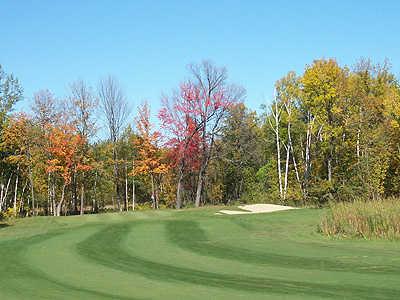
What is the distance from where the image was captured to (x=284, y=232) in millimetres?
16547

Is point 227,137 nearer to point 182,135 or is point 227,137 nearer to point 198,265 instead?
point 182,135

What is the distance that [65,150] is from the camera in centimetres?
3691

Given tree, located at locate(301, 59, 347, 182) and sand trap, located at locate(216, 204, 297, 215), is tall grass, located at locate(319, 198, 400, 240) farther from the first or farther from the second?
tree, located at locate(301, 59, 347, 182)

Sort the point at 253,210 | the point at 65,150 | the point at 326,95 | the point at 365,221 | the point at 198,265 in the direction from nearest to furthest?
the point at 198,265 → the point at 365,221 → the point at 253,210 → the point at 65,150 → the point at 326,95

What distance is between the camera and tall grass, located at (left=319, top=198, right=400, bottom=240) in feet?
45.7

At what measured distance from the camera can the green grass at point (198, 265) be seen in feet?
24.6

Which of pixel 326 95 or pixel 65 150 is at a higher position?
pixel 326 95

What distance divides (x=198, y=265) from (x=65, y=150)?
1133 inches

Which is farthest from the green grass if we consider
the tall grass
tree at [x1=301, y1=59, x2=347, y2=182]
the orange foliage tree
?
tree at [x1=301, y1=59, x2=347, y2=182]

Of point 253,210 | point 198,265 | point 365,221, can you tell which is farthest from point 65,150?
point 198,265

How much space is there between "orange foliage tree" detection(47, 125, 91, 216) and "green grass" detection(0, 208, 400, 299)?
1976 cm

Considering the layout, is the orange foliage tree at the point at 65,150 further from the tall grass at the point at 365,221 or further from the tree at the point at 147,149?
the tall grass at the point at 365,221

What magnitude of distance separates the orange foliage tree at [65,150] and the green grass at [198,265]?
64.8ft

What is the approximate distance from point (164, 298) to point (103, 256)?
4979 millimetres
